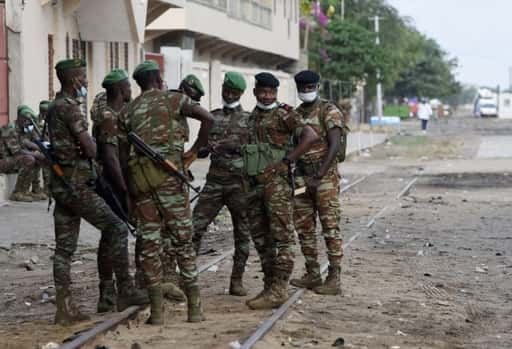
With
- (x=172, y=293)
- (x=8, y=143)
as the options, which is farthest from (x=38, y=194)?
(x=172, y=293)

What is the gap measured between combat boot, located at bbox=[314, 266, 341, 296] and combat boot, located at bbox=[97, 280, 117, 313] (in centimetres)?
191

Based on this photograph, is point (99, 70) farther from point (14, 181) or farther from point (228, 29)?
point (228, 29)

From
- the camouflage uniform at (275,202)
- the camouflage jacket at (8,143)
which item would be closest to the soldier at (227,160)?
the camouflage uniform at (275,202)

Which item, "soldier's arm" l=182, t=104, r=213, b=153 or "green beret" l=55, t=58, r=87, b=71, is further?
"green beret" l=55, t=58, r=87, b=71

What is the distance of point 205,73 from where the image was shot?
34.6 metres

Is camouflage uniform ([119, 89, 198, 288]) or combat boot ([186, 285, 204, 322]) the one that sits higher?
camouflage uniform ([119, 89, 198, 288])

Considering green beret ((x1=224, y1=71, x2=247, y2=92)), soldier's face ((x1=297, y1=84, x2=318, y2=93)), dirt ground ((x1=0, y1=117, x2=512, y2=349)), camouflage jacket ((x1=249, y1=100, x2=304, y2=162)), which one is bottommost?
dirt ground ((x1=0, y1=117, x2=512, y2=349))

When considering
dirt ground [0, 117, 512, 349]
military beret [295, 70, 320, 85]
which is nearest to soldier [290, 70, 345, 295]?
military beret [295, 70, 320, 85]

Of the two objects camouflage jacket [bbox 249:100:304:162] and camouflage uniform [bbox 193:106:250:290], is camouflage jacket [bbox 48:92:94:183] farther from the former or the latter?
camouflage jacket [bbox 249:100:304:162]

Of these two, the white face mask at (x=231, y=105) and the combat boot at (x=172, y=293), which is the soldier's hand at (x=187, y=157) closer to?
the white face mask at (x=231, y=105)

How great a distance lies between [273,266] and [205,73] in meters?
24.6

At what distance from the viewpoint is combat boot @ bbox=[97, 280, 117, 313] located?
9.97 meters

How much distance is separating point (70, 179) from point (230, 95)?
162 cm

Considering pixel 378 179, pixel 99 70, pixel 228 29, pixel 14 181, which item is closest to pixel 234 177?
pixel 14 181
